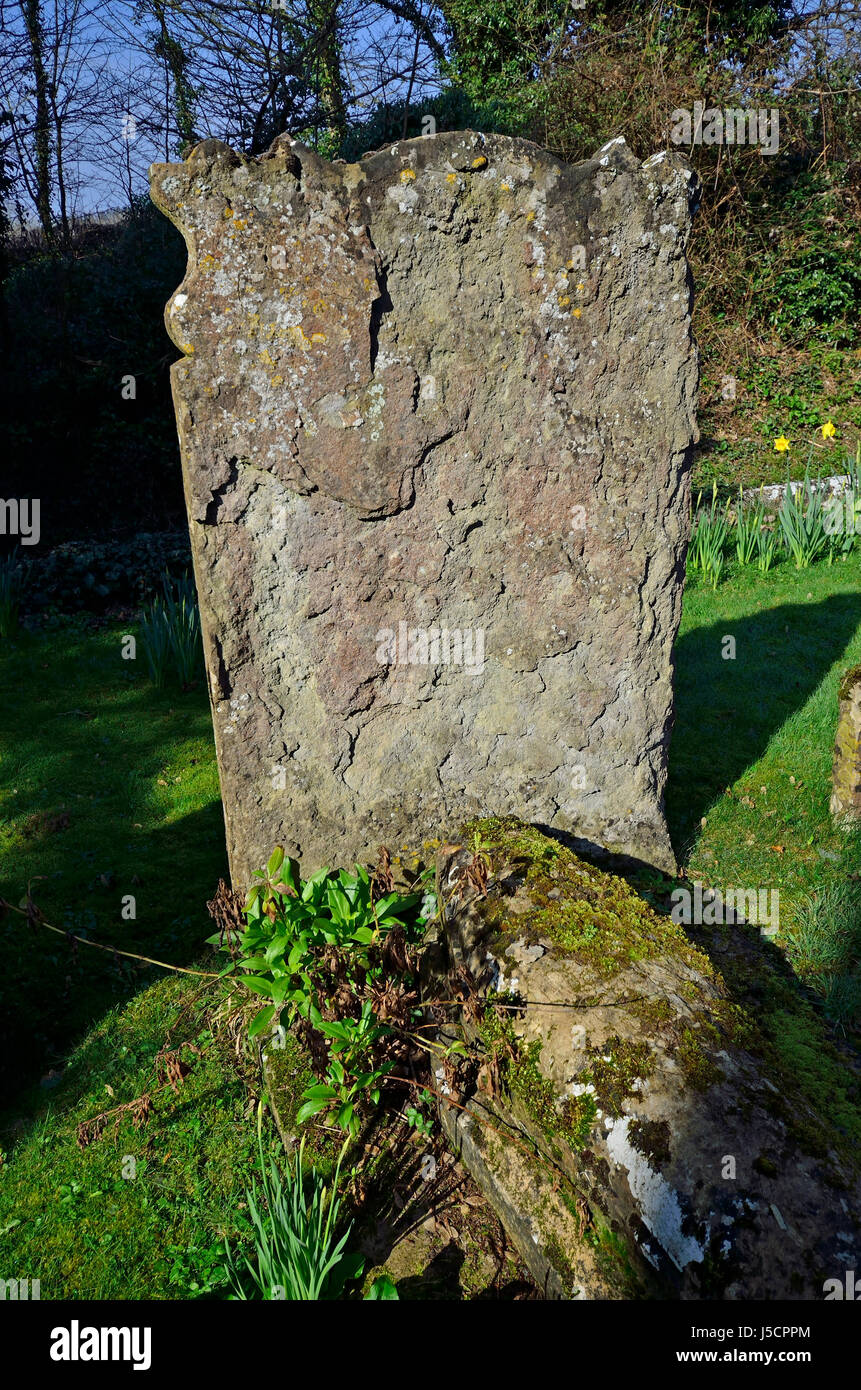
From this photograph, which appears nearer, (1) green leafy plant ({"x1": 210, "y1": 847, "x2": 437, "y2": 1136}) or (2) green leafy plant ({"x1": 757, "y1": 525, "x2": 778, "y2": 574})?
(1) green leafy plant ({"x1": 210, "y1": 847, "x2": 437, "y2": 1136})

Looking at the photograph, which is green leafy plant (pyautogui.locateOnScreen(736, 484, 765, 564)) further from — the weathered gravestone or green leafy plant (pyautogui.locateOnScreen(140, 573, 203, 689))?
green leafy plant (pyautogui.locateOnScreen(140, 573, 203, 689))

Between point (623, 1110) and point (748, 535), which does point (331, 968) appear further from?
point (748, 535)

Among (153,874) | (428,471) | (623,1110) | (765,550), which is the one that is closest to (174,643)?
(153,874)

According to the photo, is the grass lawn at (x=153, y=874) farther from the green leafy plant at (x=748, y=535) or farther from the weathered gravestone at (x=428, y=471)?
the weathered gravestone at (x=428, y=471)

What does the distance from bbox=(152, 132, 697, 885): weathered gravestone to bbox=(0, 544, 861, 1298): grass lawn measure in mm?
783

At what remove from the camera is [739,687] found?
5.83m

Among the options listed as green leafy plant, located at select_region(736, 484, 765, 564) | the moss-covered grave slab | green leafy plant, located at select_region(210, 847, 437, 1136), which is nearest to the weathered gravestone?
green leafy plant, located at select_region(210, 847, 437, 1136)

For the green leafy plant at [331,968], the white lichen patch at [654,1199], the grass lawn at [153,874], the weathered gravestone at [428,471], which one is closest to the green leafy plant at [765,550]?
the grass lawn at [153,874]

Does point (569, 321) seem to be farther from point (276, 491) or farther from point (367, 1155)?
point (367, 1155)

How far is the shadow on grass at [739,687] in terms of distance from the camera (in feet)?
15.6

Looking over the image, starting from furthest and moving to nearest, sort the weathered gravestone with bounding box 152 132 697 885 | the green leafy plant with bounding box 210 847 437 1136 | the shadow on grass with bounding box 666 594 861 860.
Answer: the shadow on grass with bounding box 666 594 861 860
the weathered gravestone with bounding box 152 132 697 885
the green leafy plant with bounding box 210 847 437 1136

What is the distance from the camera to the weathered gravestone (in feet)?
10.0

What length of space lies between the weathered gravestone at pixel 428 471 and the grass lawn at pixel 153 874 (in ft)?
2.57

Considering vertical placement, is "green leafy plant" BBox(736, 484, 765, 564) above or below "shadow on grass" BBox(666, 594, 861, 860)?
above
